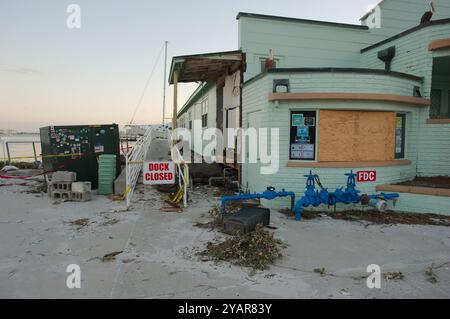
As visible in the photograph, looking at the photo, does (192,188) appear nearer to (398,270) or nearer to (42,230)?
(42,230)

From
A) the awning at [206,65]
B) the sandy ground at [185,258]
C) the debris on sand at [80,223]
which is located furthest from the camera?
the awning at [206,65]

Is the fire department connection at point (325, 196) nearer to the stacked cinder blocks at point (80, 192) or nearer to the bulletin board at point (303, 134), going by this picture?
the bulletin board at point (303, 134)

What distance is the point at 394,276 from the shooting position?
431cm

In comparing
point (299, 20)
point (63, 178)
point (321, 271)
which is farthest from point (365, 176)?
point (63, 178)

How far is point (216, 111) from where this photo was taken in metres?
14.3

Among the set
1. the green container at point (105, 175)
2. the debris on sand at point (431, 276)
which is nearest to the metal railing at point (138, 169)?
the green container at point (105, 175)

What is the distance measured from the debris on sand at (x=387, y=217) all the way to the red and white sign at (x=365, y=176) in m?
0.82

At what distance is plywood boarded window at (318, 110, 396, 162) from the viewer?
8023 millimetres

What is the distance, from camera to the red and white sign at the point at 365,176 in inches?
319

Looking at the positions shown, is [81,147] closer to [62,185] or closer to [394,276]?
[62,185]

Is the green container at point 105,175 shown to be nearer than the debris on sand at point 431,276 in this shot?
No

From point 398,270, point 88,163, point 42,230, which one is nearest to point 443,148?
point 398,270

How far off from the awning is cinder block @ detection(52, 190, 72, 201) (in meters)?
5.03

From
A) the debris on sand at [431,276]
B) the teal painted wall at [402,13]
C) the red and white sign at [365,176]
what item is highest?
the teal painted wall at [402,13]
